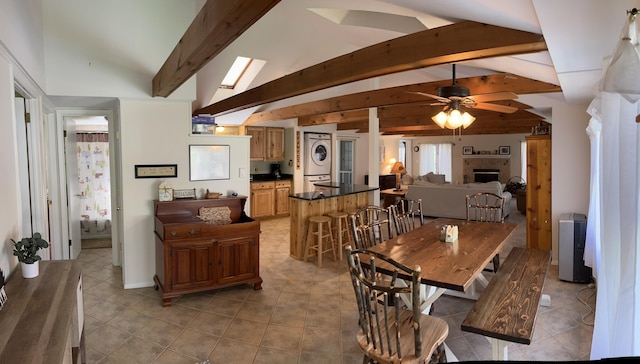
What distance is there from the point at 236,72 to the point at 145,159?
2.65 m

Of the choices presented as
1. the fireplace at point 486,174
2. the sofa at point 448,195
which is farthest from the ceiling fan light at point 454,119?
the fireplace at point 486,174

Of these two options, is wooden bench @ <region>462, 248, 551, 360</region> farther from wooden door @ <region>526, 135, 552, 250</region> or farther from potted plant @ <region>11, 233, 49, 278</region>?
potted plant @ <region>11, 233, 49, 278</region>

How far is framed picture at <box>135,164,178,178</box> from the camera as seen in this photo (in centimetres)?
382

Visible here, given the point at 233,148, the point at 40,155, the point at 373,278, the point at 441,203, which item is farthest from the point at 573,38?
the point at 441,203

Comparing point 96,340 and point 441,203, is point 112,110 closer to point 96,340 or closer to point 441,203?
point 96,340

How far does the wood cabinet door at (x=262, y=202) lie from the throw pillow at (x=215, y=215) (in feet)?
11.2

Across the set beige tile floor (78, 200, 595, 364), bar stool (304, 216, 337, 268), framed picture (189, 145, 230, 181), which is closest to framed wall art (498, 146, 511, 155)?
beige tile floor (78, 200, 595, 364)

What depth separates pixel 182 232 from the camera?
3.46 metres

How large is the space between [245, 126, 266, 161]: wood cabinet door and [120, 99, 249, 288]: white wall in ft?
11.9

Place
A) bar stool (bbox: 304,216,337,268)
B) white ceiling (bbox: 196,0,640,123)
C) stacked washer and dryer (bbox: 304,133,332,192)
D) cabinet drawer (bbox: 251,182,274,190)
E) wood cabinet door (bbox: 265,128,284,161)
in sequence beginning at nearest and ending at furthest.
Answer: white ceiling (bbox: 196,0,640,123) → bar stool (bbox: 304,216,337,268) → cabinet drawer (bbox: 251,182,274,190) → wood cabinet door (bbox: 265,128,284,161) → stacked washer and dryer (bbox: 304,133,332,192)

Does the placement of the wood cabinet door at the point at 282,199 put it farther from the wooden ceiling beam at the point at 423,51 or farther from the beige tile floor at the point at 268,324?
the wooden ceiling beam at the point at 423,51

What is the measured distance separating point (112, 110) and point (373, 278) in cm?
403

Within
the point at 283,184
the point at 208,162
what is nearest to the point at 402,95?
the point at 208,162

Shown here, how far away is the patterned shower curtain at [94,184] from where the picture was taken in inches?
227
